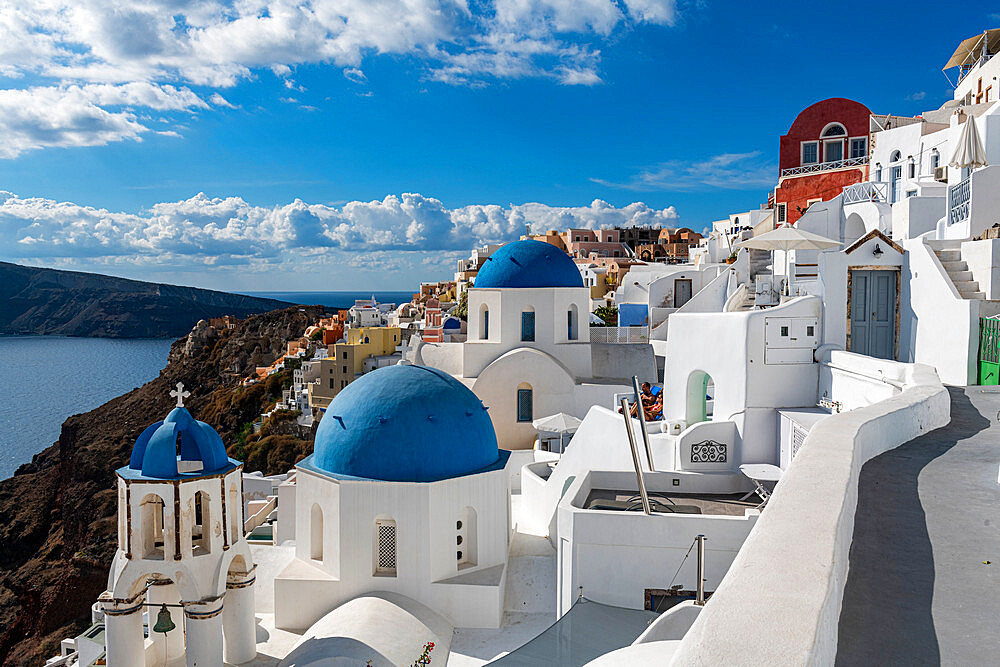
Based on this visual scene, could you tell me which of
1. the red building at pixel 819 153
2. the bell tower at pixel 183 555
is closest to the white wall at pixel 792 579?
the bell tower at pixel 183 555

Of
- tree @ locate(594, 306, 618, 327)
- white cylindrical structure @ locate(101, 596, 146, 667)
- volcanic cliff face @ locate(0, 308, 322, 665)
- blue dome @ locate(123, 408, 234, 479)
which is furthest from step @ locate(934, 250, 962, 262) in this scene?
volcanic cliff face @ locate(0, 308, 322, 665)

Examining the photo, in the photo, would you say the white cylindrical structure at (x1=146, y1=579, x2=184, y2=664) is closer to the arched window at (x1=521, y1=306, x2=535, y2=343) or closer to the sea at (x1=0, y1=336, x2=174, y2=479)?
the arched window at (x1=521, y1=306, x2=535, y2=343)

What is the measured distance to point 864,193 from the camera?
23.2 m

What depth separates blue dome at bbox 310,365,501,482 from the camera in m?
10.9

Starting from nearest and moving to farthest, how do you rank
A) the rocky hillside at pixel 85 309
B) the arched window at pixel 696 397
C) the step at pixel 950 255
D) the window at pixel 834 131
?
the step at pixel 950 255
the arched window at pixel 696 397
the window at pixel 834 131
the rocky hillside at pixel 85 309

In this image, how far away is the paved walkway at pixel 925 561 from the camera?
2.41m

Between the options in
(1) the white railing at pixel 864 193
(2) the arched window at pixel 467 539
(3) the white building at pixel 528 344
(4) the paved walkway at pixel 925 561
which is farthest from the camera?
(1) the white railing at pixel 864 193

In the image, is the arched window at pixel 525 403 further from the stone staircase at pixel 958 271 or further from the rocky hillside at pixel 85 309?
the rocky hillside at pixel 85 309

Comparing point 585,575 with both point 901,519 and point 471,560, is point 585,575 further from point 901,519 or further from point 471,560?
point 901,519

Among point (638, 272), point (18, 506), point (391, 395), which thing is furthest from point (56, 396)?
point (391, 395)

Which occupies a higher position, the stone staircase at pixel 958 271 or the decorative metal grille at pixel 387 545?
the stone staircase at pixel 958 271

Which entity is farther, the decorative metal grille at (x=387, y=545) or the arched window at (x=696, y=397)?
the arched window at (x=696, y=397)

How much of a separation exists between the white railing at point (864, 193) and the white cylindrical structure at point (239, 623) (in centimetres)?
2145

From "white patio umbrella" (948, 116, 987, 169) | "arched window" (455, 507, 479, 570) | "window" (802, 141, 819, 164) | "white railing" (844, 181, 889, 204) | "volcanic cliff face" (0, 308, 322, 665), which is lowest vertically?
"volcanic cliff face" (0, 308, 322, 665)
